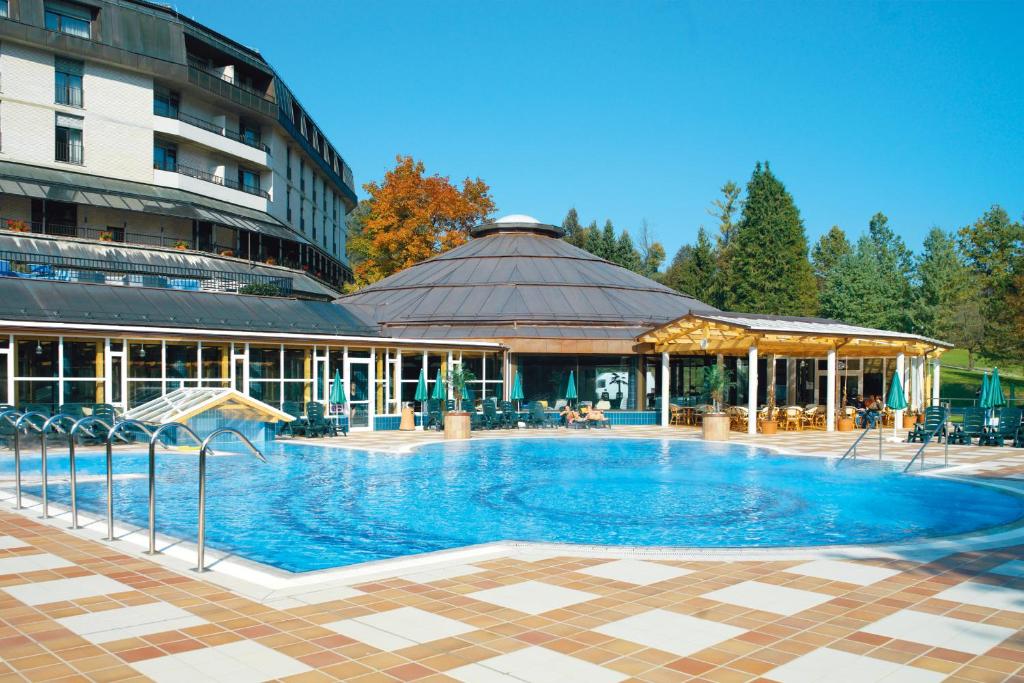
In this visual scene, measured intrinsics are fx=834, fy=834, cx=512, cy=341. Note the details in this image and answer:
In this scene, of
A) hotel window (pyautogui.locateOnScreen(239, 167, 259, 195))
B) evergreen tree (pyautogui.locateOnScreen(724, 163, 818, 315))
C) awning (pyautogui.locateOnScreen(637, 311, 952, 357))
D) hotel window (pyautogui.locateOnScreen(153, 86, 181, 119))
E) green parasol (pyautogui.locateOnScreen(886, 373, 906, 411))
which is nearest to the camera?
green parasol (pyautogui.locateOnScreen(886, 373, 906, 411))

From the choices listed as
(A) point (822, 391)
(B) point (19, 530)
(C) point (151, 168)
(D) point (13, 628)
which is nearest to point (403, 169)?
(C) point (151, 168)

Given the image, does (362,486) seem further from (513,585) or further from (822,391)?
(822,391)

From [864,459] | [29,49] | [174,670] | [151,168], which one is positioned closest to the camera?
[174,670]

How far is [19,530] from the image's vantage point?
9.27m

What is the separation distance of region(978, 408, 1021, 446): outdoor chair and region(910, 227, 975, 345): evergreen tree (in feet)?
131

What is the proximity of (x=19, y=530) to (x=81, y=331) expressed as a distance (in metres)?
12.0

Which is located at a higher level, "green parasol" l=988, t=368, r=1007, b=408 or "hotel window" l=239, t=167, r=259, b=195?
"hotel window" l=239, t=167, r=259, b=195

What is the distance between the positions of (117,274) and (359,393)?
9.77 metres

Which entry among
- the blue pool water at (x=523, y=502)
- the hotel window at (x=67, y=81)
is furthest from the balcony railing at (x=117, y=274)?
the blue pool water at (x=523, y=502)

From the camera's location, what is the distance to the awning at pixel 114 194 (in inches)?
1223

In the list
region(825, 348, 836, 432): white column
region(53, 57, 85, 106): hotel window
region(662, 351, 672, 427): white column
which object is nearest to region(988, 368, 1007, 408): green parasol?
region(825, 348, 836, 432): white column

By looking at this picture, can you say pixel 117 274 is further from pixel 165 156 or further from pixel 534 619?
pixel 534 619

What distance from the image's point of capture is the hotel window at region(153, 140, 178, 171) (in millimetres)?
37312

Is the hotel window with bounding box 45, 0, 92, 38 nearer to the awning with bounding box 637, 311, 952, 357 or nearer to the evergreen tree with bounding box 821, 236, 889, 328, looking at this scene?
the awning with bounding box 637, 311, 952, 357
